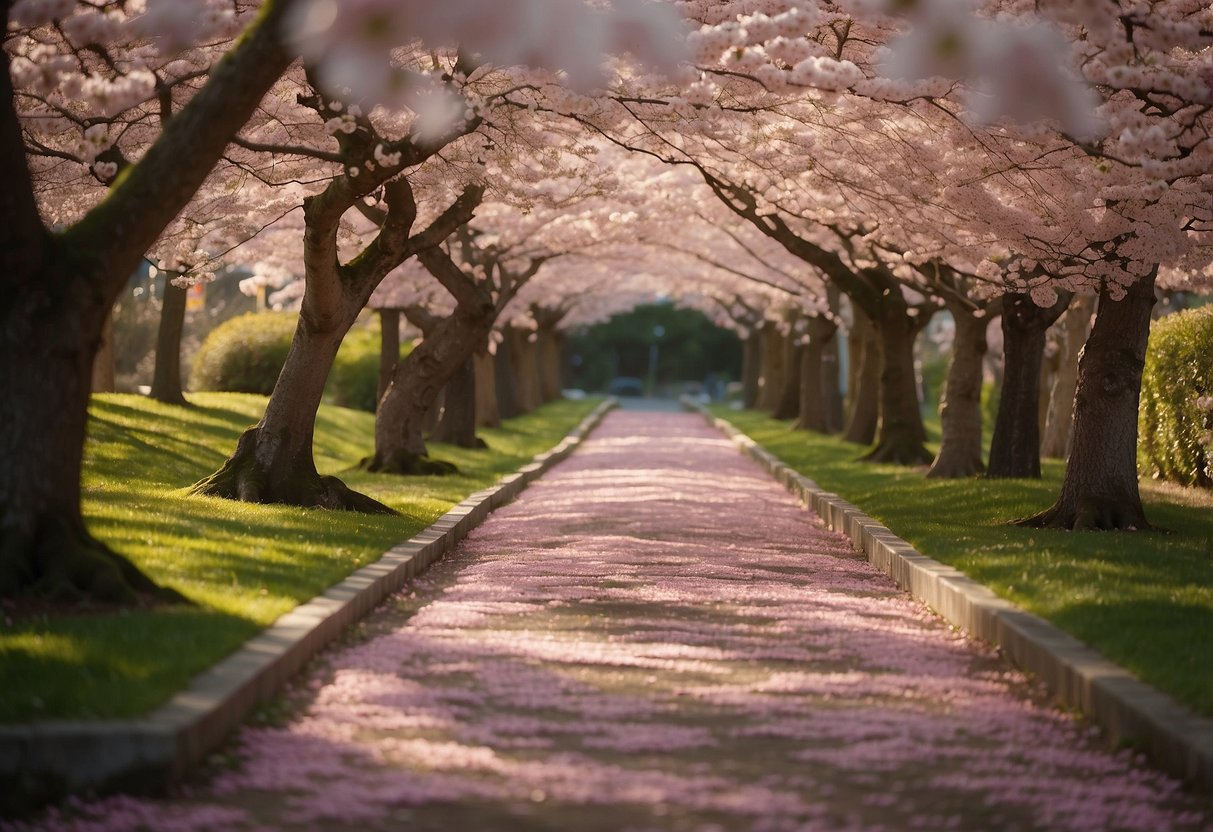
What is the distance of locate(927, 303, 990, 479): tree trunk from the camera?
26.3 meters

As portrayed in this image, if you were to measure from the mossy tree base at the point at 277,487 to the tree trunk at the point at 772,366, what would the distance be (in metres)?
43.3

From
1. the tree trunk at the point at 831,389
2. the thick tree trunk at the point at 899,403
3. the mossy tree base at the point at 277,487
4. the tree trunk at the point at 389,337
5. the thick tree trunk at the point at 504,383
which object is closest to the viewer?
the mossy tree base at the point at 277,487

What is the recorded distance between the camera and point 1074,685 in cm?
841

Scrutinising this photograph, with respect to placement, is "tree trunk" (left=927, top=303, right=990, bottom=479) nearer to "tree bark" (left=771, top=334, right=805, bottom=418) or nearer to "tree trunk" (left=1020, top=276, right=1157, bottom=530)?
"tree trunk" (left=1020, top=276, right=1157, bottom=530)

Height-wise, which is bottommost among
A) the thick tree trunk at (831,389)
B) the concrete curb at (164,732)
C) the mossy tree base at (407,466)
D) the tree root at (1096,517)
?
the concrete curb at (164,732)

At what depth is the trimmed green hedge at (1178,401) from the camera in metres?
22.7

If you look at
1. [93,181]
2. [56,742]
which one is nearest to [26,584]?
[56,742]

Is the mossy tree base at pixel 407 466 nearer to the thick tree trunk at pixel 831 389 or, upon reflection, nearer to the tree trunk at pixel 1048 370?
the tree trunk at pixel 1048 370

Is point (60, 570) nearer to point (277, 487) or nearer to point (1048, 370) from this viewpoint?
point (277, 487)

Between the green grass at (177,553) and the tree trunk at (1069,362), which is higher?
the tree trunk at (1069,362)

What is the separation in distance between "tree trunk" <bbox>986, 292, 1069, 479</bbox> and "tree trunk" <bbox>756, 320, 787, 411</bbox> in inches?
1427

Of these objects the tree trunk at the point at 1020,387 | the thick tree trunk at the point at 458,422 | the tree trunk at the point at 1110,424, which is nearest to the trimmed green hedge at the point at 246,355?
the thick tree trunk at the point at 458,422

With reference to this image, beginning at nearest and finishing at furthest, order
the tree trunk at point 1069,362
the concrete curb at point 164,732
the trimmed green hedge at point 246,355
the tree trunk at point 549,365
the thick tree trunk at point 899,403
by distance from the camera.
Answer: the concrete curb at point 164,732 → the thick tree trunk at point 899,403 → the tree trunk at point 1069,362 → the trimmed green hedge at point 246,355 → the tree trunk at point 549,365

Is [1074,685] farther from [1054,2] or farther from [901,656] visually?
[1054,2]
